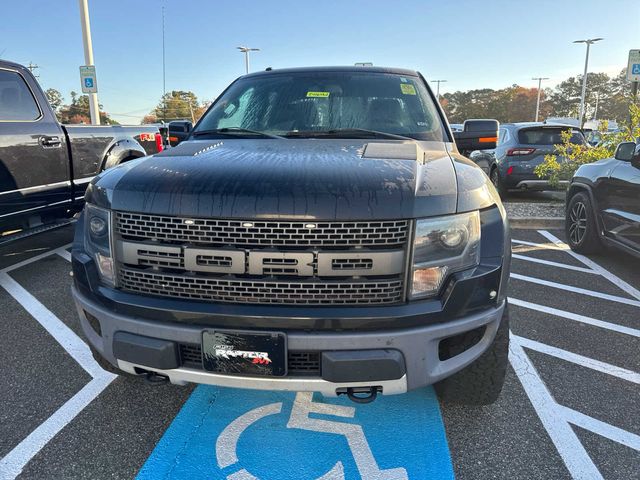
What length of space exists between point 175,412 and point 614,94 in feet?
304

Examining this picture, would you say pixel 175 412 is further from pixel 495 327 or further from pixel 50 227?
pixel 50 227

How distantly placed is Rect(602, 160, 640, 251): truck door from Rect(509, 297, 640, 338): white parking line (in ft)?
3.29

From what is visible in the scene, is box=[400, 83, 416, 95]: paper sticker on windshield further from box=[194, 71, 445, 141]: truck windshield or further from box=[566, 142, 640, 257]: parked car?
box=[566, 142, 640, 257]: parked car

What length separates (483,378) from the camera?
224cm

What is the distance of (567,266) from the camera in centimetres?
508

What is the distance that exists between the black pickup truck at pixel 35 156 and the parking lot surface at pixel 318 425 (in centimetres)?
165

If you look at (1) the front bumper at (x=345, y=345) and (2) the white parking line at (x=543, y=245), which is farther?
(2) the white parking line at (x=543, y=245)

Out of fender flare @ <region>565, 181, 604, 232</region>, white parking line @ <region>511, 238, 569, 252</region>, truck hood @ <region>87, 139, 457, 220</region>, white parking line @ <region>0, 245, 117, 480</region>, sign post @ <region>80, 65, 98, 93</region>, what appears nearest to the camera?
truck hood @ <region>87, 139, 457, 220</region>

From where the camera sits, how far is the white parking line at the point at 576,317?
350cm

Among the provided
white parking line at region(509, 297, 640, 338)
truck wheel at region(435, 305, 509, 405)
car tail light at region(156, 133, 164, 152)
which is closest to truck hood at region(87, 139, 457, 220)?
truck wheel at region(435, 305, 509, 405)

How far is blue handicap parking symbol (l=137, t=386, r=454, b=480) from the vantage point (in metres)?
2.06

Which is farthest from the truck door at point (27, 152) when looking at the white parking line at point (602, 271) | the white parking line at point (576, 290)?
the white parking line at point (602, 271)

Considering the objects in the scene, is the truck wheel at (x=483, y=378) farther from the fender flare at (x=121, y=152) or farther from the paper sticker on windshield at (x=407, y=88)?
the fender flare at (x=121, y=152)

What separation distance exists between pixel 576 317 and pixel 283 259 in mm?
2949
